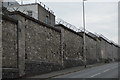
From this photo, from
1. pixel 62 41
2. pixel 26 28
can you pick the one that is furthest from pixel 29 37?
pixel 62 41

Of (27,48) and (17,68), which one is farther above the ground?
(27,48)

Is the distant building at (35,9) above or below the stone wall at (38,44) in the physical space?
above

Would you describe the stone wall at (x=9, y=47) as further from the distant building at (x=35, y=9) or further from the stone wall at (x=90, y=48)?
the stone wall at (x=90, y=48)

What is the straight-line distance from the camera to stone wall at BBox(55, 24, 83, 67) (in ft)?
119

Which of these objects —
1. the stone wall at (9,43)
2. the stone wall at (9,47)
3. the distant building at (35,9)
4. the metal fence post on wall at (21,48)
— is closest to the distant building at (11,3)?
the distant building at (35,9)

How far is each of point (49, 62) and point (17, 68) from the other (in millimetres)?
8505

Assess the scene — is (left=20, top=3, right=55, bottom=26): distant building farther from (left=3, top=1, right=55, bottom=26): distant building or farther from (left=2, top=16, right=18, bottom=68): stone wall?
(left=2, top=16, right=18, bottom=68): stone wall

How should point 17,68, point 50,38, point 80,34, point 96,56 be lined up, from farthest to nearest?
point 96,56, point 80,34, point 50,38, point 17,68

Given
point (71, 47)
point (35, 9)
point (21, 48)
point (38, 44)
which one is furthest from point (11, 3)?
point (21, 48)

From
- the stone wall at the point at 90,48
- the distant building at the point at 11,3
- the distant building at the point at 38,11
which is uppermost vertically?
the distant building at the point at 11,3

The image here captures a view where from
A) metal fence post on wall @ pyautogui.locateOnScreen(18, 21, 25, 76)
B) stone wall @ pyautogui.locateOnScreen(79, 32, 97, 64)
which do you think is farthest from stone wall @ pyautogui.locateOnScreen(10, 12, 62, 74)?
stone wall @ pyautogui.locateOnScreen(79, 32, 97, 64)

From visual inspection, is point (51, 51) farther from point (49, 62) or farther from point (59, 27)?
point (59, 27)

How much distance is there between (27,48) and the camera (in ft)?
80.7

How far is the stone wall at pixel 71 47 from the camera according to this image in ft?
119
